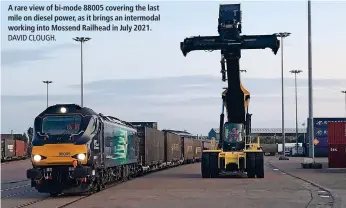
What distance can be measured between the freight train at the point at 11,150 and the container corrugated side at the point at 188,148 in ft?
67.9

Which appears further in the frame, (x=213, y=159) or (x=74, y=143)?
(x=213, y=159)

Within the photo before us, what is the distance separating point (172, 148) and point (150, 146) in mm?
14712

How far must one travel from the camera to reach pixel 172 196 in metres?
22.1

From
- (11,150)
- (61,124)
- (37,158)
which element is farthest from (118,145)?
A: (11,150)

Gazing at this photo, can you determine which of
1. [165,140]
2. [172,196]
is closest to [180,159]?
[165,140]

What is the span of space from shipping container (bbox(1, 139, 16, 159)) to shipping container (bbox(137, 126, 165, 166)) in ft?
94.7

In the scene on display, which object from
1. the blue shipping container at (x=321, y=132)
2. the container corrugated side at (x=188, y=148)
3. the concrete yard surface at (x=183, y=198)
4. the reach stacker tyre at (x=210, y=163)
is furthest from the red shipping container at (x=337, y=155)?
the blue shipping container at (x=321, y=132)

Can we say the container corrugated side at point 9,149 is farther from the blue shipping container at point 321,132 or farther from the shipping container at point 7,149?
the blue shipping container at point 321,132

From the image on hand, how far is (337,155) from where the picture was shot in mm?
47844

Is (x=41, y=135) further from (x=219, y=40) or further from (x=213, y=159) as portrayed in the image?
(x=213, y=159)

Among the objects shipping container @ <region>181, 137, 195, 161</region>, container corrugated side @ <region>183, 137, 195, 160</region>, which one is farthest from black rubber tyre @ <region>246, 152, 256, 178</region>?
container corrugated side @ <region>183, 137, 195, 160</region>

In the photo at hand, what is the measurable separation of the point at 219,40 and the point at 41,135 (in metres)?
11.7

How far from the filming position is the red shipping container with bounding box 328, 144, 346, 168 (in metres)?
A: 47.6

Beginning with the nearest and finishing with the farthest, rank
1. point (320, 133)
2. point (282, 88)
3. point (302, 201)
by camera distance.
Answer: point (302, 201), point (282, 88), point (320, 133)
